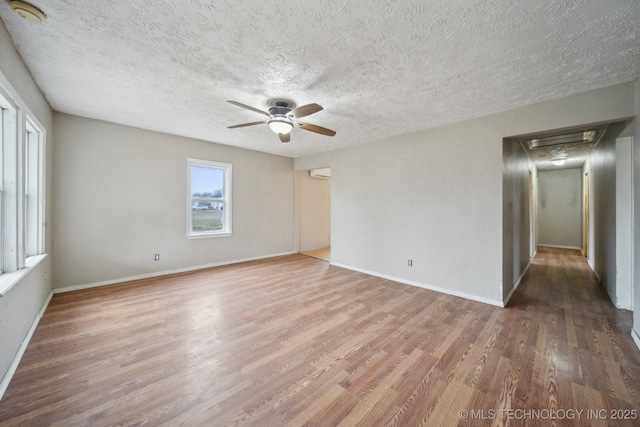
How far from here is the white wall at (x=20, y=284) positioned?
5.50 ft

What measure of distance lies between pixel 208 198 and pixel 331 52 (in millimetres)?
3952

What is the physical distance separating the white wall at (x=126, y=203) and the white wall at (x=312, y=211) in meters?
1.71

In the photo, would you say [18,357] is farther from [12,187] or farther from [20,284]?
[12,187]

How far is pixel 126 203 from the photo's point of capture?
3.91 meters

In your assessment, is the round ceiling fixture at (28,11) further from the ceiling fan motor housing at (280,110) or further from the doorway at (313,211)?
the doorway at (313,211)

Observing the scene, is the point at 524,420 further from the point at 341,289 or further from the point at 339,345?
the point at 341,289

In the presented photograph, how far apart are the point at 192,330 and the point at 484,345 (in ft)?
9.32

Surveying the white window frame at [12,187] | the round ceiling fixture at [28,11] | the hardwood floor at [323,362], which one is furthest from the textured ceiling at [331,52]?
the hardwood floor at [323,362]

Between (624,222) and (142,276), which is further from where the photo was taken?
(142,276)

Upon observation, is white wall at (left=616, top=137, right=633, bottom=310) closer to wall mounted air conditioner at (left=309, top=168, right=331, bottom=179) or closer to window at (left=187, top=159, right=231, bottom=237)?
wall mounted air conditioner at (left=309, top=168, right=331, bottom=179)

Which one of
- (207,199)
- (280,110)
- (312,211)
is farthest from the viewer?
(312,211)

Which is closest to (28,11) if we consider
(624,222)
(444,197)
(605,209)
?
(444,197)

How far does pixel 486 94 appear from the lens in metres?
2.59

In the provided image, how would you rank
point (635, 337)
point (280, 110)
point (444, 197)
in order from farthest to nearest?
point (444, 197)
point (280, 110)
point (635, 337)
